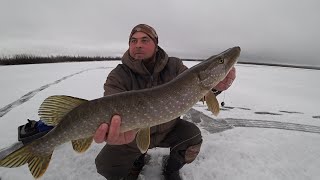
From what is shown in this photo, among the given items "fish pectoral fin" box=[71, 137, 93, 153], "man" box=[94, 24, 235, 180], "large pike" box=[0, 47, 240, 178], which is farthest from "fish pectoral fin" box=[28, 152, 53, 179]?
"man" box=[94, 24, 235, 180]

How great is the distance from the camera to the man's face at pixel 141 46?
104 inches

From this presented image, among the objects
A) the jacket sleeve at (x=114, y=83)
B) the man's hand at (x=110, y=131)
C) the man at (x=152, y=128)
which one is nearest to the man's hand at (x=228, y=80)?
the man at (x=152, y=128)

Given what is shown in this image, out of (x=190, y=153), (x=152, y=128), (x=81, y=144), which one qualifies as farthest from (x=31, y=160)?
(x=190, y=153)

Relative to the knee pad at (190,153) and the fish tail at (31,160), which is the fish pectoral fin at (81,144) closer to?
the fish tail at (31,160)

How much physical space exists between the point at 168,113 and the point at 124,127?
350 millimetres

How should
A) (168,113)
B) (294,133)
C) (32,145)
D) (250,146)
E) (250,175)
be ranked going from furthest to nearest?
(294,133)
(250,146)
(250,175)
(168,113)
(32,145)

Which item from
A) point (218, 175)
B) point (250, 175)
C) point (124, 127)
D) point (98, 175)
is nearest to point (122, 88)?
point (124, 127)

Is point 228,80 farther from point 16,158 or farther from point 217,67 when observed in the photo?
point 16,158

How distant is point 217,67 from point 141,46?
884 mm

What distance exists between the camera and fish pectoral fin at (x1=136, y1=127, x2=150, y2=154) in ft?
6.54

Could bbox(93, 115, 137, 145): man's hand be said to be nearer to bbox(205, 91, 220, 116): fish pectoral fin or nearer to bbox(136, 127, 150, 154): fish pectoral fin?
bbox(136, 127, 150, 154): fish pectoral fin

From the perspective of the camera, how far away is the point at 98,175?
2.44 metres

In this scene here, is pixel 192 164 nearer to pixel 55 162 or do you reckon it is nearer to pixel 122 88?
pixel 122 88

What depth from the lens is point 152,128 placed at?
252 cm
